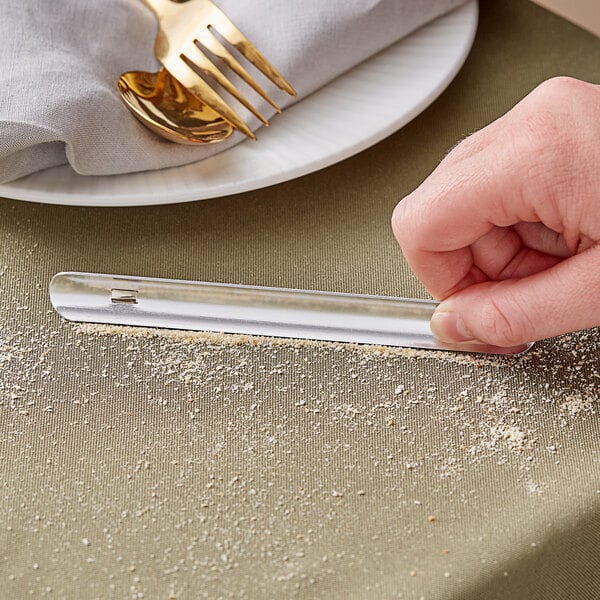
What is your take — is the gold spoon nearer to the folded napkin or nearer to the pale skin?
the folded napkin

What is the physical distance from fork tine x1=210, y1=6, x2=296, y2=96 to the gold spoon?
1.9 inches

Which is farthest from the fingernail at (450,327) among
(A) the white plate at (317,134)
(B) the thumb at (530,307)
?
(A) the white plate at (317,134)

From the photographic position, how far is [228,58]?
0.62 meters

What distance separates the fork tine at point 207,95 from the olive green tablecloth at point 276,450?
0.08 m

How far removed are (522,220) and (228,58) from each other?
266mm

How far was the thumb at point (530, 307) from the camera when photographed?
0.46 meters

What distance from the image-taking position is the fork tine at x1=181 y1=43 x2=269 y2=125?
603 mm

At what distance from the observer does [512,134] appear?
1.51 feet

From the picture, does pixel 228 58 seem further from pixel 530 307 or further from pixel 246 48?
pixel 530 307

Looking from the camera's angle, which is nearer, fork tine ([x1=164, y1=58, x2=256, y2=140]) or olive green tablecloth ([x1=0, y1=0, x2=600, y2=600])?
olive green tablecloth ([x1=0, y1=0, x2=600, y2=600])

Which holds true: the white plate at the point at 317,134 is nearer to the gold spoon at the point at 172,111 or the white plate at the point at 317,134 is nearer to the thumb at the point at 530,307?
the gold spoon at the point at 172,111

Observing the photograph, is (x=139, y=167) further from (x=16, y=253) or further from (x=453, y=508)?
(x=453, y=508)

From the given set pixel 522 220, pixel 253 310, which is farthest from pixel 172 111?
pixel 522 220

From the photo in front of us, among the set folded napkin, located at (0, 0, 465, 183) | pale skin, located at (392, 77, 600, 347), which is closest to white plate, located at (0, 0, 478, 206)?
folded napkin, located at (0, 0, 465, 183)
